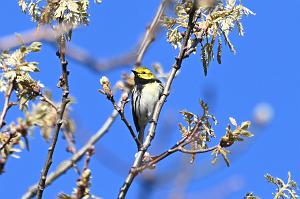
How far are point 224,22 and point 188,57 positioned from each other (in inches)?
11.1

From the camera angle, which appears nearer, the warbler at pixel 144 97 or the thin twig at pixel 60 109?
the thin twig at pixel 60 109

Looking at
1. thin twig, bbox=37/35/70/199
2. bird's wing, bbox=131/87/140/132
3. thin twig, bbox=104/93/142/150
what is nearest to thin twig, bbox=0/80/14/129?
thin twig, bbox=37/35/70/199

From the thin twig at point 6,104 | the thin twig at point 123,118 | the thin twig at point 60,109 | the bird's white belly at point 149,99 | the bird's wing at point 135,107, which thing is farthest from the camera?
the bird's wing at point 135,107

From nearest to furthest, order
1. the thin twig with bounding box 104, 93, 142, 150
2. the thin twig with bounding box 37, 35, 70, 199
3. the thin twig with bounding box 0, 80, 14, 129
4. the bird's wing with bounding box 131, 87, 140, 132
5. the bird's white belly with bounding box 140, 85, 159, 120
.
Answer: the thin twig with bounding box 37, 35, 70, 199 → the thin twig with bounding box 0, 80, 14, 129 → the thin twig with bounding box 104, 93, 142, 150 → the bird's white belly with bounding box 140, 85, 159, 120 → the bird's wing with bounding box 131, 87, 140, 132

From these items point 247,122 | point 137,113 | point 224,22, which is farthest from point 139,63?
point 137,113

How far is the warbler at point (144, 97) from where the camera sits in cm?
636

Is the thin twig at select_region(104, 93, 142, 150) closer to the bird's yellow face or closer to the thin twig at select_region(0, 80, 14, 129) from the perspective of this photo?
the thin twig at select_region(0, 80, 14, 129)

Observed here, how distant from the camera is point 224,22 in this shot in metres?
3.24

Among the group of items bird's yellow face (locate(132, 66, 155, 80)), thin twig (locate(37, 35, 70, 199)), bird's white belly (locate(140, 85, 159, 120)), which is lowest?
thin twig (locate(37, 35, 70, 199))

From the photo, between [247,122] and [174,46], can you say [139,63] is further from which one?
[247,122]

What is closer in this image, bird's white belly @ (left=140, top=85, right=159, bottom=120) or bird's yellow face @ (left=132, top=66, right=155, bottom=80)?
bird's white belly @ (left=140, top=85, right=159, bottom=120)

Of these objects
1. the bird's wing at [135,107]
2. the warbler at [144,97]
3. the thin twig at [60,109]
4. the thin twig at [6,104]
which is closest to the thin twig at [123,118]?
the thin twig at [60,109]

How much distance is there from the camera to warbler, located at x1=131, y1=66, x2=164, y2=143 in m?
6.36

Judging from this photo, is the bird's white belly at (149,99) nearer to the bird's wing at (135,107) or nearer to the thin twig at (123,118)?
the bird's wing at (135,107)
